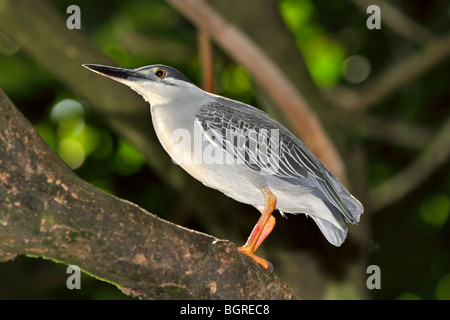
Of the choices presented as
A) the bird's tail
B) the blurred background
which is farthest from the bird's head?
the blurred background

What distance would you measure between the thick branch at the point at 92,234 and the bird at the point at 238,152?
16.8 inches

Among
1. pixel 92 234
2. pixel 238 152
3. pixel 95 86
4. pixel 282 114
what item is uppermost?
pixel 95 86

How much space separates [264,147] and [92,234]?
133 cm

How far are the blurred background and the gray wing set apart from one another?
142 cm

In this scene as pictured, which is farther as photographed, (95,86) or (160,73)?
(95,86)

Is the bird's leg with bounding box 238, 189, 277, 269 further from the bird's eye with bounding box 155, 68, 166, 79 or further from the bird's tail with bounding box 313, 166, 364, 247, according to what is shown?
the bird's eye with bounding box 155, 68, 166, 79

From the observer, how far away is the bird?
3639mm

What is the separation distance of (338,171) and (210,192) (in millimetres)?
1507

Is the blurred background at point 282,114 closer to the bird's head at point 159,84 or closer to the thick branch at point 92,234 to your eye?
the bird's head at point 159,84

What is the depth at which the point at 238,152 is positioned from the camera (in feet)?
12.5

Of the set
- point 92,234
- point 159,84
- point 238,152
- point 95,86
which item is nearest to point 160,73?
point 159,84

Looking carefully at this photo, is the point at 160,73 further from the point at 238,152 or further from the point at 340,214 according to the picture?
the point at 340,214

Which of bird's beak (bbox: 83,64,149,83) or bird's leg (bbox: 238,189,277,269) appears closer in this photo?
bird's beak (bbox: 83,64,149,83)

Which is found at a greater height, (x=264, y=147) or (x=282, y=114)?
(x=282, y=114)
